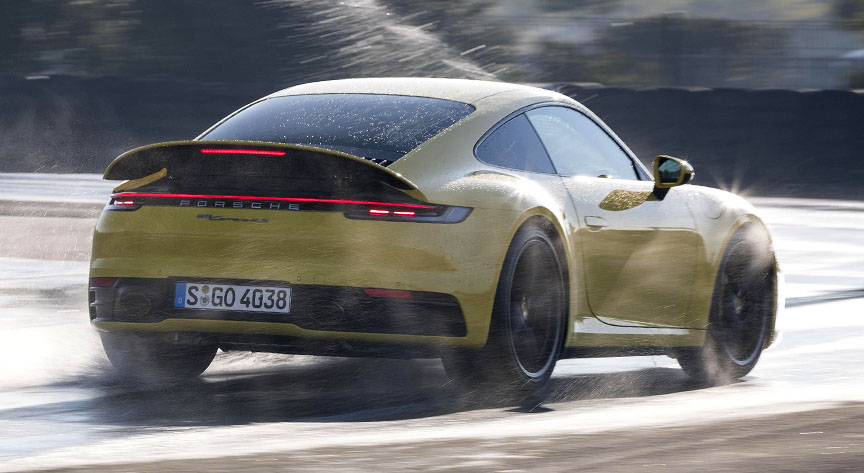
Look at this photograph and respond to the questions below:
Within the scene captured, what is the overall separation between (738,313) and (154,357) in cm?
300

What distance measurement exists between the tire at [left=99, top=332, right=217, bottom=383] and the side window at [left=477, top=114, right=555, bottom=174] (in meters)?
1.58

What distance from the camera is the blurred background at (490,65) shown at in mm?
25641

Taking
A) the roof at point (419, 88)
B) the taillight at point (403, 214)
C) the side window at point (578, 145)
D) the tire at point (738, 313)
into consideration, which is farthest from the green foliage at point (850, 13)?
the taillight at point (403, 214)

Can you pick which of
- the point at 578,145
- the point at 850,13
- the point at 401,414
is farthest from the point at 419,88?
the point at 850,13

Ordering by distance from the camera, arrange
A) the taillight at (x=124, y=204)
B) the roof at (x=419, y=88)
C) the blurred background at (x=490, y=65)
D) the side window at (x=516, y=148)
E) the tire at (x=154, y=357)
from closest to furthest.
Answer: the taillight at (x=124, y=204), the side window at (x=516, y=148), the tire at (x=154, y=357), the roof at (x=419, y=88), the blurred background at (x=490, y=65)

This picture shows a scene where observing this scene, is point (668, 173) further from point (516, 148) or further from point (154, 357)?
point (154, 357)

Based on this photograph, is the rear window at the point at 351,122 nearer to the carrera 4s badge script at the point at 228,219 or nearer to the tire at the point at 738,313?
the carrera 4s badge script at the point at 228,219

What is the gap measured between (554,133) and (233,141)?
173 centimetres

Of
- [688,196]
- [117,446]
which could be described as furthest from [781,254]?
[117,446]

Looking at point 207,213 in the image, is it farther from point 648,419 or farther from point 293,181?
point 648,419

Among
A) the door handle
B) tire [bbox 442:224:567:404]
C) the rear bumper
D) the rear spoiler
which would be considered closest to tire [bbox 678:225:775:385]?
the door handle

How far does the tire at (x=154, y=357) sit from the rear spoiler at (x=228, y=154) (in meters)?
0.71

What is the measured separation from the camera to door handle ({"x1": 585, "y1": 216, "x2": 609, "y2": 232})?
23.9 feet

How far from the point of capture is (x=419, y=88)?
752 cm
